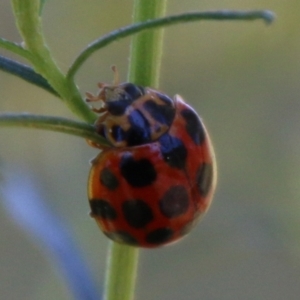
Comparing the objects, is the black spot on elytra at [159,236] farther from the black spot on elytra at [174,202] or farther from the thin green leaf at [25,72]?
the thin green leaf at [25,72]

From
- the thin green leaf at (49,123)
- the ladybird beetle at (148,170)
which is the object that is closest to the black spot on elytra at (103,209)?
the ladybird beetle at (148,170)

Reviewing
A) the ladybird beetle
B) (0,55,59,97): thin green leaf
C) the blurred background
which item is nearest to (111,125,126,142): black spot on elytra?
the ladybird beetle

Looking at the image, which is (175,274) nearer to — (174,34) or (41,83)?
(174,34)

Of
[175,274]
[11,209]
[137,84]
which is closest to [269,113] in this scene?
[175,274]

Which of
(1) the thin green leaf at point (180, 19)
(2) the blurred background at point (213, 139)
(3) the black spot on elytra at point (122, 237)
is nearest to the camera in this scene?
(1) the thin green leaf at point (180, 19)

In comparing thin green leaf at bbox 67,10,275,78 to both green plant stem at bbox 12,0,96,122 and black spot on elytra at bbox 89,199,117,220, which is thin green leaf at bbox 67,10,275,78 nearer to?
green plant stem at bbox 12,0,96,122
